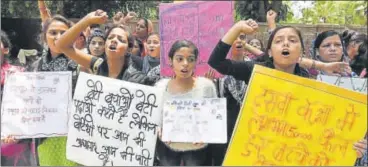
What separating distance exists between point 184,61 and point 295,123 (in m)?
0.70

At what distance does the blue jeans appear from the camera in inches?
131

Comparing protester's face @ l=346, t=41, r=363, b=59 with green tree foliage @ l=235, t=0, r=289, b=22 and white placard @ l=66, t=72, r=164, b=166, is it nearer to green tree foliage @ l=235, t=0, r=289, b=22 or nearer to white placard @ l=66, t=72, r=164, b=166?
white placard @ l=66, t=72, r=164, b=166

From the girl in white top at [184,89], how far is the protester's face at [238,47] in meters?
0.25

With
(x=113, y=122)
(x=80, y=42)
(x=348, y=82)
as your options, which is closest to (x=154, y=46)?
(x=80, y=42)

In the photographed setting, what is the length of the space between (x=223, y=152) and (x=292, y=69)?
0.62m

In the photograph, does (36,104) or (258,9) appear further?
(258,9)

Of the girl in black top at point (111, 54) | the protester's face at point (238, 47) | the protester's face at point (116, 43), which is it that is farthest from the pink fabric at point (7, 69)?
the protester's face at point (238, 47)

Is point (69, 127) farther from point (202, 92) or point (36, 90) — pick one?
point (202, 92)

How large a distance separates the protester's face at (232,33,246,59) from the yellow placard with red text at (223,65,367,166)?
30 cm

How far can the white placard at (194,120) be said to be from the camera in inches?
127

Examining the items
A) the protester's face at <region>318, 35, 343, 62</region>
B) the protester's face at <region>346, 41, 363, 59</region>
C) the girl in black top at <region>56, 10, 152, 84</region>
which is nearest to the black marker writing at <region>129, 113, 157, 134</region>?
the girl in black top at <region>56, 10, 152, 84</region>

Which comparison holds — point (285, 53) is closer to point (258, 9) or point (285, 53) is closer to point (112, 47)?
point (112, 47)

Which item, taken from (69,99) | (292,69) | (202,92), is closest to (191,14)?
(202,92)

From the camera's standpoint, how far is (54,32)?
3553 millimetres
